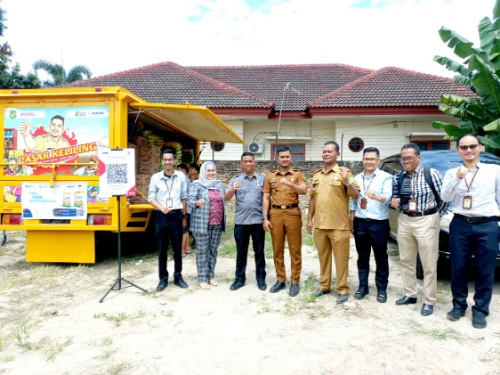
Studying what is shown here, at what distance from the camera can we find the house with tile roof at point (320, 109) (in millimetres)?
12523

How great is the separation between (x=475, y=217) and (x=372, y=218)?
941mm

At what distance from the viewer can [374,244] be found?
383cm

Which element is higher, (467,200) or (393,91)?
(393,91)

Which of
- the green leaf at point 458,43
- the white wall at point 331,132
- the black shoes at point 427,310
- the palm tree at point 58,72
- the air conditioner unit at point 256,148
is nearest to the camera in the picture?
the black shoes at point 427,310

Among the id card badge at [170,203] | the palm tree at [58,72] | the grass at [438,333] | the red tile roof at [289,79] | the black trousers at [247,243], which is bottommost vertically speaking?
the grass at [438,333]

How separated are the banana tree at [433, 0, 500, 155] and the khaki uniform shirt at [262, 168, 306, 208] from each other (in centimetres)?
510

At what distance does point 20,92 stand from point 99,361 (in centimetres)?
405

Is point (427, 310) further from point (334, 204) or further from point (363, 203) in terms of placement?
point (334, 204)

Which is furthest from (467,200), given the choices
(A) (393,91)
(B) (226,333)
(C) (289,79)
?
(C) (289,79)

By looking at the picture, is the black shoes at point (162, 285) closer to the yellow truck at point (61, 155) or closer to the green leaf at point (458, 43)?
the yellow truck at point (61, 155)

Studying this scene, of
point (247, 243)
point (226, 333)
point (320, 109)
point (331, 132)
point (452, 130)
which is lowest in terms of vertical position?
point (226, 333)

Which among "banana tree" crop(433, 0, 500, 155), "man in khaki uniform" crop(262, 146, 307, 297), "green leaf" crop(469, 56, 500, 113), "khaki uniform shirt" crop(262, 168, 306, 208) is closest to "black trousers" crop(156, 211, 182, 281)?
"man in khaki uniform" crop(262, 146, 307, 297)

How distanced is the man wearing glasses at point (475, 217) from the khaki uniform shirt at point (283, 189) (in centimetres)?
152

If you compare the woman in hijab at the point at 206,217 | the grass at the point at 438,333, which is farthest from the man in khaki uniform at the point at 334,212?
the woman in hijab at the point at 206,217
